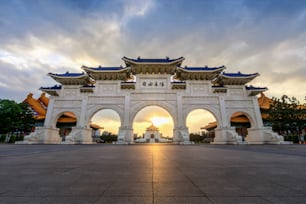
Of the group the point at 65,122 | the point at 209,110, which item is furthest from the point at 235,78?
the point at 65,122

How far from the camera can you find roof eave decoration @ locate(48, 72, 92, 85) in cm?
1881

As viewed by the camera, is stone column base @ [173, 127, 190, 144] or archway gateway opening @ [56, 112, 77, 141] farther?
archway gateway opening @ [56, 112, 77, 141]

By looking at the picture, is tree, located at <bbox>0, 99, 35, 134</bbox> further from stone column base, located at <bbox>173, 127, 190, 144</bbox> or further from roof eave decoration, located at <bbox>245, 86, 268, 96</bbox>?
roof eave decoration, located at <bbox>245, 86, 268, 96</bbox>

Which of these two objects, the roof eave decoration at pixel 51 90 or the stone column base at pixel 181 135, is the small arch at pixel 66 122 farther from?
the stone column base at pixel 181 135

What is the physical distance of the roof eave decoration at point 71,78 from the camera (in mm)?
Answer: 18812

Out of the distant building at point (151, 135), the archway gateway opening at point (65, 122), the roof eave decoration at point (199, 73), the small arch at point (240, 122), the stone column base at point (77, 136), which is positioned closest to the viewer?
the stone column base at point (77, 136)

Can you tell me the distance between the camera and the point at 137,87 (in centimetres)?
1858

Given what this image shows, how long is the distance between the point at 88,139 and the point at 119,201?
61.1 feet

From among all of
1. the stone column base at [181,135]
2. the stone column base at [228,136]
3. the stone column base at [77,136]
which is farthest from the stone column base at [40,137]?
the stone column base at [228,136]

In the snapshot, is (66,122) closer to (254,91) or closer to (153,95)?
(153,95)

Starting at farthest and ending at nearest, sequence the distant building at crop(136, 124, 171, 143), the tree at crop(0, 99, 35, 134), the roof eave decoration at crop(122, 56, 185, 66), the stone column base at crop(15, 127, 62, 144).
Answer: the distant building at crop(136, 124, 171, 143) < the tree at crop(0, 99, 35, 134) < the roof eave decoration at crop(122, 56, 185, 66) < the stone column base at crop(15, 127, 62, 144)

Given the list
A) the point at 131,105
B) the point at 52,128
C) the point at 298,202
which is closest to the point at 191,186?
the point at 298,202

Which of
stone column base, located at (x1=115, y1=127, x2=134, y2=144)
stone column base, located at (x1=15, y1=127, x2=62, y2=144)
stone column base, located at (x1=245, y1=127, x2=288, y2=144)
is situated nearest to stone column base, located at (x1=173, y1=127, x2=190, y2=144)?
stone column base, located at (x1=115, y1=127, x2=134, y2=144)

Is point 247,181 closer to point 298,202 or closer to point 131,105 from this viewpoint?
point 298,202
